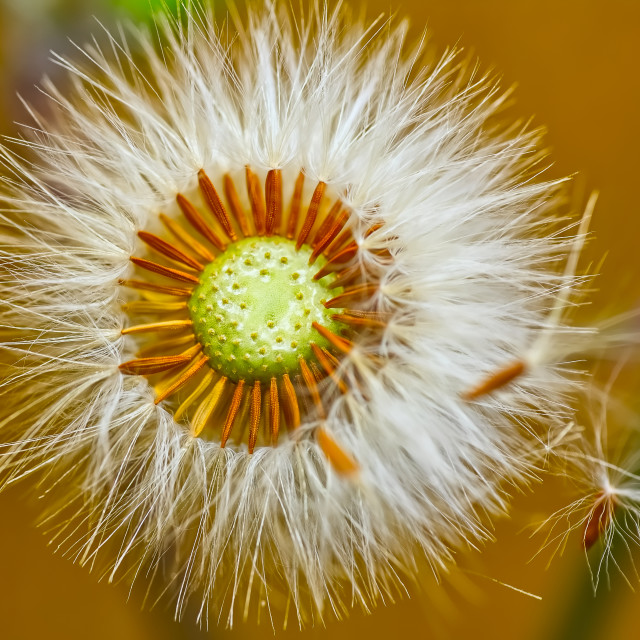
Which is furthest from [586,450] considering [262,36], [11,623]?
[11,623]

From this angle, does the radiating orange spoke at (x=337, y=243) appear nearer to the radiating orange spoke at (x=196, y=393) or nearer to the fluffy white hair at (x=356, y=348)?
the fluffy white hair at (x=356, y=348)

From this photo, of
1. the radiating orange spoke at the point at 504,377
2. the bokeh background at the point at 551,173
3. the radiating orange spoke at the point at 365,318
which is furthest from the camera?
the bokeh background at the point at 551,173

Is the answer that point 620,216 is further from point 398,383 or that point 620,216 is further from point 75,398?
point 75,398

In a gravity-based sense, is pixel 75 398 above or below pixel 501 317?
below

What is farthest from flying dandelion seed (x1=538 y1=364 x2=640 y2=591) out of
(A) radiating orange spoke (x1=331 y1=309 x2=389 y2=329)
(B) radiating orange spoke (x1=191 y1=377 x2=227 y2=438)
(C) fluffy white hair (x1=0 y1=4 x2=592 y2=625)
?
(B) radiating orange spoke (x1=191 y1=377 x2=227 y2=438)

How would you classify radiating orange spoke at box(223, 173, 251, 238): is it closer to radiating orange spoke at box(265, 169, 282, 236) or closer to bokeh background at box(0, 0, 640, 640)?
radiating orange spoke at box(265, 169, 282, 236)

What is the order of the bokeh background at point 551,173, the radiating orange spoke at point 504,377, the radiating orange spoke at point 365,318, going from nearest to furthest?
the radiating orange spoke at point 504,377 < the radiating orange spoke at point 365,318 < the bokeh background at point 551,173

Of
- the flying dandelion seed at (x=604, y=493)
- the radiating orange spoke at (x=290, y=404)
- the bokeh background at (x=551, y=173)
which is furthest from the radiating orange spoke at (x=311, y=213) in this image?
the bokeh background at (x=551, y=173)

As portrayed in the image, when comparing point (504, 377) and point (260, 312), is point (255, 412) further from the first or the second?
point (504, 377)
